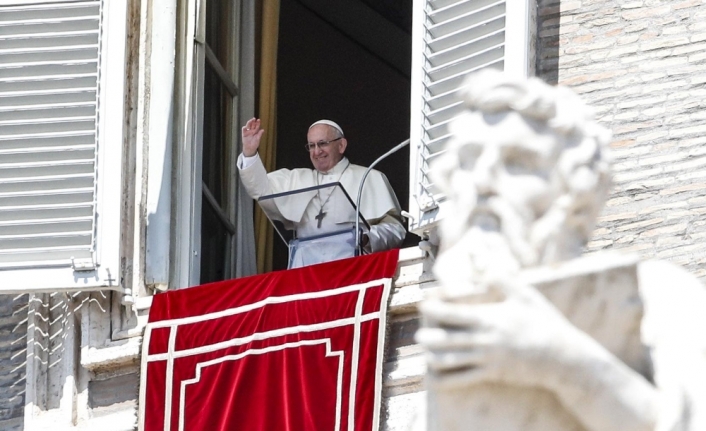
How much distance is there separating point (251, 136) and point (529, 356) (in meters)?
6.39

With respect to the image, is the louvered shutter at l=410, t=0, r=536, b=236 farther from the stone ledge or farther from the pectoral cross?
the pectoral cross

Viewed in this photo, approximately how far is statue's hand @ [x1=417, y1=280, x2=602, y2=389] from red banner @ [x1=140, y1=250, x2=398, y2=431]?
4.96 metres

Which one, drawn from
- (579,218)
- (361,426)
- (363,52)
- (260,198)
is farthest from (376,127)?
(579,218)

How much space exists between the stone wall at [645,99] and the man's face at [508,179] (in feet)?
14.4

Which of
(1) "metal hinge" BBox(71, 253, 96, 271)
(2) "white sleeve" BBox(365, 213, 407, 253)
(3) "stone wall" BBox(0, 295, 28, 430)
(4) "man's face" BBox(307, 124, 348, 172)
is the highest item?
(4) "man's face" BBox(307, 124, 348, 172)

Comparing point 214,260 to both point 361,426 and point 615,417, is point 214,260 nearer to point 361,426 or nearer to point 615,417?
point 361,426

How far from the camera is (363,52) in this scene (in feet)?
43.5

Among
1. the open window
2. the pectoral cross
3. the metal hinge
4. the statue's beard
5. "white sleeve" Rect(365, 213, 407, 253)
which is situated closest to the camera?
the statue's beard

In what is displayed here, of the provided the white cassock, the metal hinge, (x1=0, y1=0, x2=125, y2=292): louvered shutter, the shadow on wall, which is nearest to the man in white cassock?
the white cassock

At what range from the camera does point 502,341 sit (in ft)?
9.65

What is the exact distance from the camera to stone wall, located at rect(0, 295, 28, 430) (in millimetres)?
8867

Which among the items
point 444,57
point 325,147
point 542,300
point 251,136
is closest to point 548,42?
point 444,57

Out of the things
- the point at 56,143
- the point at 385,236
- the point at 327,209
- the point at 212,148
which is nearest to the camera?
the point at 56,143

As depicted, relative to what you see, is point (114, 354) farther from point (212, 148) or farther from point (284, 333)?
point (212, 148)
